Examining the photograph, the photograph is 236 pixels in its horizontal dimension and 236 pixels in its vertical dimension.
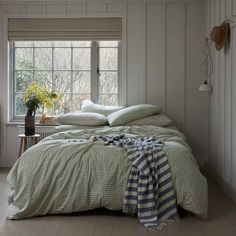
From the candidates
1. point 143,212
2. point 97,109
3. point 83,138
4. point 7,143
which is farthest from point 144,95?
point 143,212

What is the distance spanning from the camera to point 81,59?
5.24 m

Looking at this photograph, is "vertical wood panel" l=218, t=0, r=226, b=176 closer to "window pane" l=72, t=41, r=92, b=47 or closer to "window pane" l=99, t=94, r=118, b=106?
"window pane" l=99, t=94, r=118, b=106

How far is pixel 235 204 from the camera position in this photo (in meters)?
3.46

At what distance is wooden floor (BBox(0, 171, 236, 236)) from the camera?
2.71 m

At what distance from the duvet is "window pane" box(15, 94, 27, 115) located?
2.28 meters

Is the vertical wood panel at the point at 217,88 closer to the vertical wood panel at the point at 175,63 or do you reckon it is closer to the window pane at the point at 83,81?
the vertical wood panel at the point at 175,63

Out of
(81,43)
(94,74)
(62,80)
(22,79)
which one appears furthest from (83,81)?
(22,79)

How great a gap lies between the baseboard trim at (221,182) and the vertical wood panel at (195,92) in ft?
1.04

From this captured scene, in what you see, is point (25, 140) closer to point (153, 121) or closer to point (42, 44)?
point (42, 44)

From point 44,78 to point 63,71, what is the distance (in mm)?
292

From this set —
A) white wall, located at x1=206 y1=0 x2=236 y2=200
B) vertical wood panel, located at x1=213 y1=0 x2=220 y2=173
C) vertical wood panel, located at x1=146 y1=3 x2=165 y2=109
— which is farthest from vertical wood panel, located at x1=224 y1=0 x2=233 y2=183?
vertical wood panel, located at x1=146 y1=3 x2=165 y2=109

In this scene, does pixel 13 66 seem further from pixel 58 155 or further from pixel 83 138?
pixel 58 155

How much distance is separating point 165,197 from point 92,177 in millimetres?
612

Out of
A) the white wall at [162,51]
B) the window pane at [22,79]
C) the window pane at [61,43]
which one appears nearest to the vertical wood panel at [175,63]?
the white wall at [162,51]
